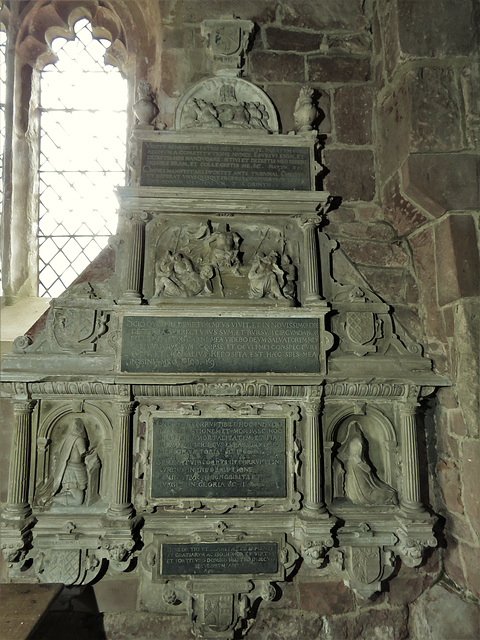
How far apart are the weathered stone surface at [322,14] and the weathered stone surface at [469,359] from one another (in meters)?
2.93

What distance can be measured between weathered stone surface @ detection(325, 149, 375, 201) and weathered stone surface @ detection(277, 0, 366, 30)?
125cm

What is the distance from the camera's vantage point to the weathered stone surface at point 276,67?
4004 mm

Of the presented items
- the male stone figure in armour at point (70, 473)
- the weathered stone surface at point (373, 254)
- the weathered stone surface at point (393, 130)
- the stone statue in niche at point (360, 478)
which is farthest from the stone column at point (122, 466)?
the weathered stone surface at point (393, 130)

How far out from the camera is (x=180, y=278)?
361cm

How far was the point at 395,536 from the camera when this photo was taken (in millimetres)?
3441

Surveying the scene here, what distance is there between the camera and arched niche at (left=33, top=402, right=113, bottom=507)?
346 centimetres

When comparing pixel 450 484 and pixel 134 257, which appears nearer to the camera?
pixel 450 484

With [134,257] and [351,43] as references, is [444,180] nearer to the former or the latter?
[351,43]

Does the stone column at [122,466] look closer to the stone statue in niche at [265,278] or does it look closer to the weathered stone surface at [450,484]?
the stone statue in niche at [265,278]

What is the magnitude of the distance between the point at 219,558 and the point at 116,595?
895 mm

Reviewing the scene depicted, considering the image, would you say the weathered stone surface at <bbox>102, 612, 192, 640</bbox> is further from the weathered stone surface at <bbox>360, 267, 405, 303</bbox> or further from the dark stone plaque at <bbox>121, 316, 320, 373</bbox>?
the weathered stone surface at <bbox>360, 267, 405, 303</bbox>

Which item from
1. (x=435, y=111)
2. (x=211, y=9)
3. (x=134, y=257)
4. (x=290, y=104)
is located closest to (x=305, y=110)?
(x=290, y=104)

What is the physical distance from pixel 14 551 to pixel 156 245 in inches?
105

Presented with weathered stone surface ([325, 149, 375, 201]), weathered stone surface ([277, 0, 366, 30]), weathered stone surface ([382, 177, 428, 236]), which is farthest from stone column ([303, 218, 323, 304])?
weathered stone surface ([277, 0, 366, 30])
